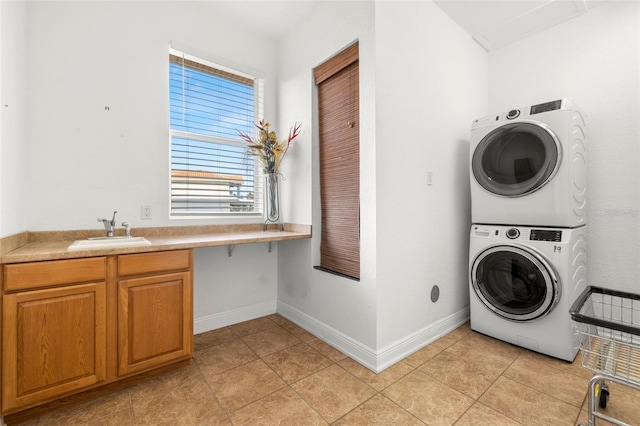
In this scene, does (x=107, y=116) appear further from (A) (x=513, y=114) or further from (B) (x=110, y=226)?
(A) (x=513, y=114)

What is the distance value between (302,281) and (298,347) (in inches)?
22.3

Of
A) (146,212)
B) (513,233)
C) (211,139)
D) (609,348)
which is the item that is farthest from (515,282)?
(146,212)

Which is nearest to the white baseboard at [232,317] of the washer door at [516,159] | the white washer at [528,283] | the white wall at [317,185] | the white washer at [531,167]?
the white wall at [317,185]

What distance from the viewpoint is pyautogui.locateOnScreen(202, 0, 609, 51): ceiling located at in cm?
231

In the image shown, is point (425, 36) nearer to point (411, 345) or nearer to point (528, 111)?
point (528, 111)

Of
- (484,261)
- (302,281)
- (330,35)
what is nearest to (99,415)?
(302,281)

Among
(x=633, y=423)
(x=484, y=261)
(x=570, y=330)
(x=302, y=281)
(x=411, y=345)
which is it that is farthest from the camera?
(x=302, y=281)

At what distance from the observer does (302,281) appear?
103 inches

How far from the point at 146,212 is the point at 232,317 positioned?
1185 millimetres

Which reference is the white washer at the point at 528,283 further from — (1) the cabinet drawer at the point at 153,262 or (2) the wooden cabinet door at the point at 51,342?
(2) the wooden cabinet door at the point at 51,342

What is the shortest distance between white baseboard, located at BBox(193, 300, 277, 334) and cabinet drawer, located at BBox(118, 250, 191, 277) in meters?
0.87

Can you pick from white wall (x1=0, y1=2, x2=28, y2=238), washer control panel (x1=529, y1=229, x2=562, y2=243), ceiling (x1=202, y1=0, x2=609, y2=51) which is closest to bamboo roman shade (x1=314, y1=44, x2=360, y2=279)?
ceiling (x1=202, y1=0, x2=609, y2=51)

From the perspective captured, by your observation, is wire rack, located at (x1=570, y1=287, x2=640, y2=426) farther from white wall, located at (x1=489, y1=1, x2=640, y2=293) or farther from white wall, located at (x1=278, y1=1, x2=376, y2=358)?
white wall, located at (x1=489, y1=1, x2=640, y2=293)

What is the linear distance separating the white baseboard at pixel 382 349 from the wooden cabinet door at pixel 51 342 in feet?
4.68
